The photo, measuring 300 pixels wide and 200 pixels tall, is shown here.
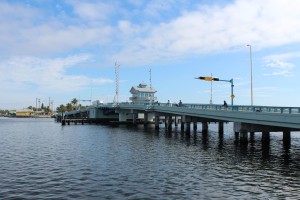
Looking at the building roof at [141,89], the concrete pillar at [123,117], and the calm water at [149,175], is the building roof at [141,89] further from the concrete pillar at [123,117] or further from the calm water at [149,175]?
the calm water at [149,175]

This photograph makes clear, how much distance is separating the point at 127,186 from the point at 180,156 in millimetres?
16003

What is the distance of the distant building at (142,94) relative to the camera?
131000mm

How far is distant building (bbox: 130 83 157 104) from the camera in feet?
430

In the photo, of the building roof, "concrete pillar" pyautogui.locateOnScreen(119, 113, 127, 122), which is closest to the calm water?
"concrete pillar" pyautogui.locateOnScreen(119, 113, 127, 122)

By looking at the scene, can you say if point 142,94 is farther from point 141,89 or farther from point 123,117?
point 123,117

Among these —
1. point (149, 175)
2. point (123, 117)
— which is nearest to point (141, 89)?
point (123, 117)

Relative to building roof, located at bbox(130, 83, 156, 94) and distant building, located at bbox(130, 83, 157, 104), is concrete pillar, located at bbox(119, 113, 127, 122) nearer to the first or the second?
distant building, located at bbox(130, 83, 157, 104)

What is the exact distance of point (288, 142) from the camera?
2012 inches

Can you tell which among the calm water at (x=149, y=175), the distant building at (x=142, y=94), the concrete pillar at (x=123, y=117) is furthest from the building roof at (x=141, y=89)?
the calm water at (x=149, y=175)

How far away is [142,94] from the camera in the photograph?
432 feet

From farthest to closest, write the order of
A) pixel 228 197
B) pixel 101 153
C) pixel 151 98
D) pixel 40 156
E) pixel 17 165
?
pixel 151 98 → pixel 101 153 → pixel 40 156 → pixel 17 165 → pixel 228 197

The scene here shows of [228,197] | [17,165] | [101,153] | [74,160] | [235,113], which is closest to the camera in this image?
[228,197]

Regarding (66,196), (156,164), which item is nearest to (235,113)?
(156,164)

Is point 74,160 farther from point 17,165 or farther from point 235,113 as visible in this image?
point 235,113
